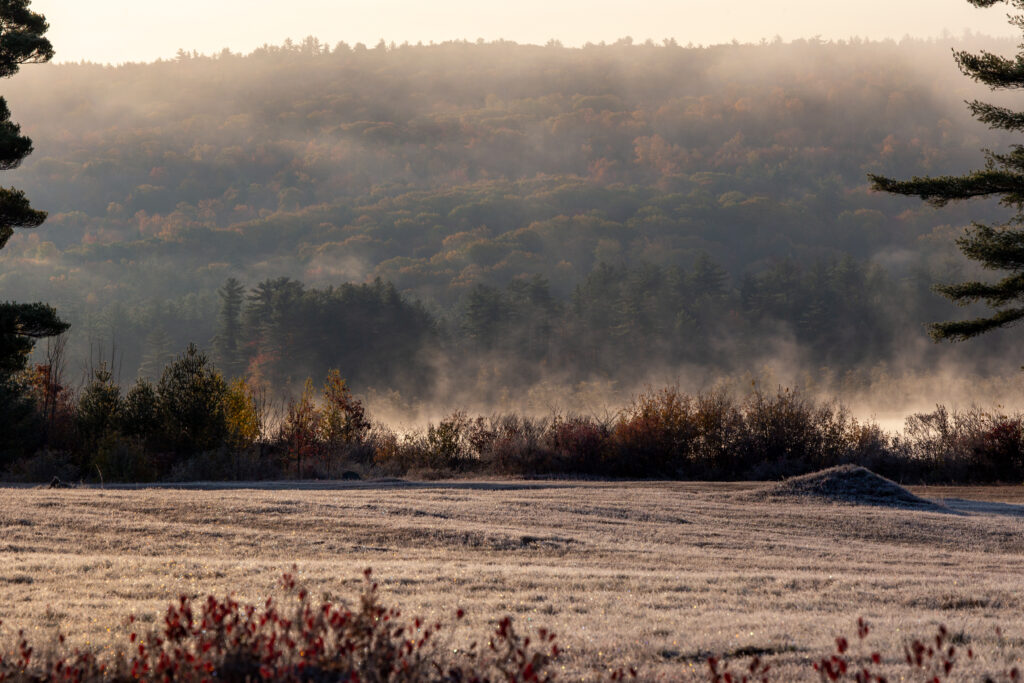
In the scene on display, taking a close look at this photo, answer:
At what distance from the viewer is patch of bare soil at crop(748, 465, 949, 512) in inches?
691

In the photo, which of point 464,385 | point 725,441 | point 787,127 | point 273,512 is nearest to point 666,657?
point 273,512

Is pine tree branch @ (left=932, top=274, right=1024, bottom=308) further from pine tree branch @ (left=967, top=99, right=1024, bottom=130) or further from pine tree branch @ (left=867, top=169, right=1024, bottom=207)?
pine tree branch @ (left=967, top=99, right=1024, bottom=130)

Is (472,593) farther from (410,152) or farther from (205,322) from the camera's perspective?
(410,152)

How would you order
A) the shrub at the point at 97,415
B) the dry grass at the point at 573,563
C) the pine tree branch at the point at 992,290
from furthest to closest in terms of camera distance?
the shrub at the point at 97,415 < the pine tree branch at the point at 992,290 < the dry grass at the point at 573,563

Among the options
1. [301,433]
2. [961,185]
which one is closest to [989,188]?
[961,185]

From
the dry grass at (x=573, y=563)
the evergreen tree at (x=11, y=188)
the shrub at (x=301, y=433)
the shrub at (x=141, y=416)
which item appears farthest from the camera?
the shrub at (x=301, y=433)

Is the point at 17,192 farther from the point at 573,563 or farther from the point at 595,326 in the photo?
the point at 595,326

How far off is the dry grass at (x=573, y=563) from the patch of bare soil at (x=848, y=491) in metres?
0.76

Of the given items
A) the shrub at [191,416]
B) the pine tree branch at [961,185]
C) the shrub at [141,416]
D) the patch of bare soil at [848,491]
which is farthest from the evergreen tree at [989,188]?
the shrub at [141,416]

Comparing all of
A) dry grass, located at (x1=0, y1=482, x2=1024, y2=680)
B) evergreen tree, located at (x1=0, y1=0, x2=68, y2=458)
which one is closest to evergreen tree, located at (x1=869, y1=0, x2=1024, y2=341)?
dry grass, located at (x1=0, y1=482, x2=1024, y2=680)

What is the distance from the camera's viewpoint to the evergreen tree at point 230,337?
75.9 metres

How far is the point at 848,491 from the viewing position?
59.4 ft

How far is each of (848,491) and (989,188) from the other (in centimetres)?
787

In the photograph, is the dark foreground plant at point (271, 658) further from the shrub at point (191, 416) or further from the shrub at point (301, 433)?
the shrub at point (301, 433)
